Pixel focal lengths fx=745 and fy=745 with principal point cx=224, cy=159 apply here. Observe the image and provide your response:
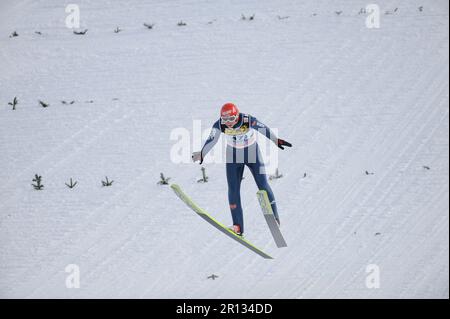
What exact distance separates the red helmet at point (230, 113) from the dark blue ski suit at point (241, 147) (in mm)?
102

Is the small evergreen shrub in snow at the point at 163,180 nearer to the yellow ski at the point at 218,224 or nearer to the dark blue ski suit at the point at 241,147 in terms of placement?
the yellow ski at the point at 218,224

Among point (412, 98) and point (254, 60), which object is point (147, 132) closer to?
point (254, 60)

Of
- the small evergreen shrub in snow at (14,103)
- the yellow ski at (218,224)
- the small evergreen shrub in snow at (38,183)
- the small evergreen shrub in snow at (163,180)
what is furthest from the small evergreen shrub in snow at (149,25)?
the yellow ski at (218,224)

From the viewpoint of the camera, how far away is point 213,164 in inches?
441

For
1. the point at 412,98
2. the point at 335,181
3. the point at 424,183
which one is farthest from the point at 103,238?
the point at 412,98

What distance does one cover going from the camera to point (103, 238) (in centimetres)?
995

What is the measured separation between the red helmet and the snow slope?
2.28 meters

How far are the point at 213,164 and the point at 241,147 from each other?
2.91 m

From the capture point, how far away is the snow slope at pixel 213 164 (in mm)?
9500

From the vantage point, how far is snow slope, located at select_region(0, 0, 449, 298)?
9500mm

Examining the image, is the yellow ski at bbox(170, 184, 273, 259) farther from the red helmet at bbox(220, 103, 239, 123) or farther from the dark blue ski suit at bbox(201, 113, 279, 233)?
the red helmet at bbox(220, 103, 239, 123)

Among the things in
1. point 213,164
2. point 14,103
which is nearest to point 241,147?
point 213,164

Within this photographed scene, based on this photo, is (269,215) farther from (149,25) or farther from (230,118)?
(149,25)

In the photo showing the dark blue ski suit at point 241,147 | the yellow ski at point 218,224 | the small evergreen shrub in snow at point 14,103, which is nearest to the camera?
the dark blue ski suit at point 241,147
